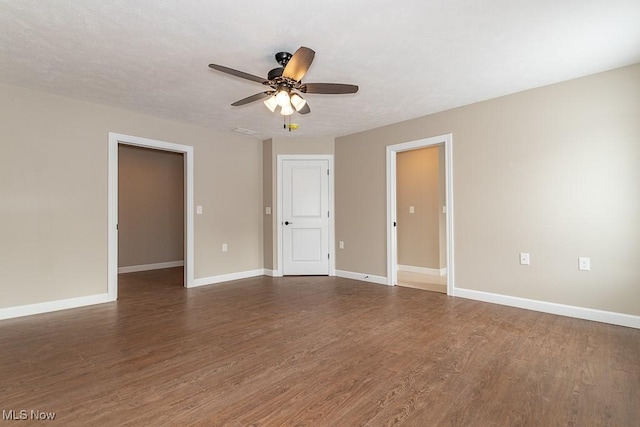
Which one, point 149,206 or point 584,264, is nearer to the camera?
point 584,264

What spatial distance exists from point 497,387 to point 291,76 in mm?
2548

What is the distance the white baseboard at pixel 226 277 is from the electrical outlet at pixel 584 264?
449 centimetres

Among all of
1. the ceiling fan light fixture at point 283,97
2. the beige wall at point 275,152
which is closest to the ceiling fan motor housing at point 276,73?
the ceiling fan light fixture at point 283,97

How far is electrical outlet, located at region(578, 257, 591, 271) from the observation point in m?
3.24

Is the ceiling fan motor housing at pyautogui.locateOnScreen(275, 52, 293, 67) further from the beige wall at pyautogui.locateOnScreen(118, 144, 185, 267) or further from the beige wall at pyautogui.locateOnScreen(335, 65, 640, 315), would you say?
the beige wall at pyautogui.locateOnScreen(118, 144, 185, 267)

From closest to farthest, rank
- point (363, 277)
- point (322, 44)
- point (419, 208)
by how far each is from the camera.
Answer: point (322, 44) → point (363, 277) → point (419, 208)

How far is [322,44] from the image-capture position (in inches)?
102

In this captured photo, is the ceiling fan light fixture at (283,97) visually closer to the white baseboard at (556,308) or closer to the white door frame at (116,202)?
the white door frame at (116,202)

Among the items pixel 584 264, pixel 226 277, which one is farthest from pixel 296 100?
pixel 226 277

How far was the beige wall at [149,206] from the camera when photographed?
6.34 m

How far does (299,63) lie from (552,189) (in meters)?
2.98

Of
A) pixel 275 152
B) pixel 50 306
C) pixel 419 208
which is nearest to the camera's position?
pixel 50 306

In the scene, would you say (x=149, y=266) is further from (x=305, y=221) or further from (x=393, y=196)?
(x=393, y=196)

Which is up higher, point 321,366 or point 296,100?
point 296,100
